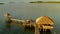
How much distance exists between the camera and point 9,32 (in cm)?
2291

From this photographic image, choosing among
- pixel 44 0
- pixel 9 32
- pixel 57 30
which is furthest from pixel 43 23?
pixel 44 0

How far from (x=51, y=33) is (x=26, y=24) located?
3751mm

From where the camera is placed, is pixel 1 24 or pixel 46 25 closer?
pixel 46 25

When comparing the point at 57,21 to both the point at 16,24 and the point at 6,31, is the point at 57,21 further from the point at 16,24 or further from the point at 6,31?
the point at 6,31

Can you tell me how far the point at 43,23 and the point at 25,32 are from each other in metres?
2.31

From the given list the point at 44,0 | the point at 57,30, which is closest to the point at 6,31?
the point at 57,30

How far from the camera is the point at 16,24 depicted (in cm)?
2745

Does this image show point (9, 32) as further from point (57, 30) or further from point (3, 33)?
point (57, 30)

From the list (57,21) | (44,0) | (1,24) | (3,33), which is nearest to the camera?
(3,33)

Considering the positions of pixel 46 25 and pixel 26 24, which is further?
pixel 26 24

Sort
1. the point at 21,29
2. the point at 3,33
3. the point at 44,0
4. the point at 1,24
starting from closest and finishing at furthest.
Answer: the point at 3,33 → the point at 21,29 → the point at 1,24 → the point at 44,0

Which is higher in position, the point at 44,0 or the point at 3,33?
the point at 44,0

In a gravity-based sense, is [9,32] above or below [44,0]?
below

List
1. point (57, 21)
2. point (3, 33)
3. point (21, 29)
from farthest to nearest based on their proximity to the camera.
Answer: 1. point (57, 21)
2. point (21, 29)
3. point (3, 33)
